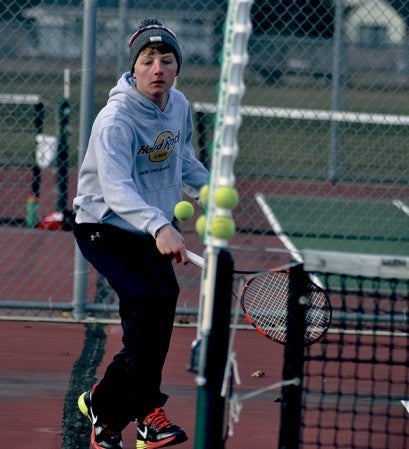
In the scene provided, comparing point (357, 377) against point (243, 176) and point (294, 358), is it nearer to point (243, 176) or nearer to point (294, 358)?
point (294, 358)

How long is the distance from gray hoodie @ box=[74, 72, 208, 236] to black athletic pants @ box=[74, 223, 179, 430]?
0.08 metres

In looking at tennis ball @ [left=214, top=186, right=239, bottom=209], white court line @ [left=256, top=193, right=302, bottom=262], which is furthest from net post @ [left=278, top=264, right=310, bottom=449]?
white court line @ [left=256, top=193, right=302, bottom=262]

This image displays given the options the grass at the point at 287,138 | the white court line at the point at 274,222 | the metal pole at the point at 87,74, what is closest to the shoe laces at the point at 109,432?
the metal pole at the point at 87,74

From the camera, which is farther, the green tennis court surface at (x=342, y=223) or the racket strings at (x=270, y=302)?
the green tennis court surface at (x=342, y=223)

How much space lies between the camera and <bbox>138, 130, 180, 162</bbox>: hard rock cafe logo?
4.46 meters

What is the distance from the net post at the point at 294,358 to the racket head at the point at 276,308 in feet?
0.77

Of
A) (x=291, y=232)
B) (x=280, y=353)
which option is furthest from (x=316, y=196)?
(x=280, y=353)

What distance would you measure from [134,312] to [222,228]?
3.95ft

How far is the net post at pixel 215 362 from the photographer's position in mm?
3297

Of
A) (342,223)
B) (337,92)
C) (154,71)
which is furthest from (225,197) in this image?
(337,92)

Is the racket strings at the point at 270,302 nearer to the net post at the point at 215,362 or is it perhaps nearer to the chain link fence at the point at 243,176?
the chain link fence at the point at 243,176

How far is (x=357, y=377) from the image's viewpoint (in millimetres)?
4367

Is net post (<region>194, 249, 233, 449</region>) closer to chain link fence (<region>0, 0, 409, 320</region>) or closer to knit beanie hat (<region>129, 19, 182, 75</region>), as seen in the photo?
chain link fence (<region>0, 0, 409, 320</region>)

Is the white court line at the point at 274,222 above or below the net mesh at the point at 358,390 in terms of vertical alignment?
above
